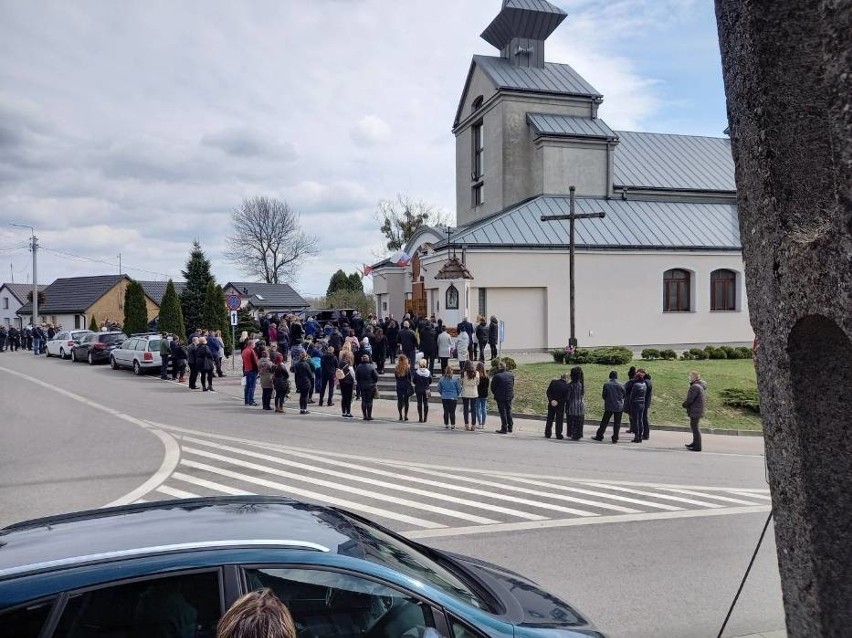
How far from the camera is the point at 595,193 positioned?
3422 centimetres

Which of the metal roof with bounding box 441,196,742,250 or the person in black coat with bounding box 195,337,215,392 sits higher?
the metal roof with bounding box 441,196,742,250

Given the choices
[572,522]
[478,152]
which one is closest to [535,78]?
[478,152]

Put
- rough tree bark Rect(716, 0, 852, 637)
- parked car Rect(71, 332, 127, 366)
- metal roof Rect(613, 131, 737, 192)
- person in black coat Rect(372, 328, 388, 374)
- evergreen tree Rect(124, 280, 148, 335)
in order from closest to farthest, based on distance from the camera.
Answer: rough tree bark Rect(716, 0, 852, 637) → person in black coat Rect(372, 328, 388, 374) → parked car Rect(71, 332, 127, 366) → metal roof Rect(613, 131, 737, 192) → evergreen tree Rect(124, 280, 148, 335)

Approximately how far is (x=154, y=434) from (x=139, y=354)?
1367 centimetres

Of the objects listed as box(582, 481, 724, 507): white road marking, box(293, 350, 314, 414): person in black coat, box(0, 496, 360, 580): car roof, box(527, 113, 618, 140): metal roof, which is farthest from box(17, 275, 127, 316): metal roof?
box(0, 496, 360, 580): car roof

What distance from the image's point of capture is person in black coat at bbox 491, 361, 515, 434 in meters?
15.6

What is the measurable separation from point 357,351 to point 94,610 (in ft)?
60.1

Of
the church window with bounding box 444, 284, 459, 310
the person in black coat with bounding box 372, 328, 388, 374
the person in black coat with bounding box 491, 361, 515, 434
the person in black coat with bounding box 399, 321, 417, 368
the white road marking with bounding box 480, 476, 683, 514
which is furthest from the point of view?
the church window with bounding box 444, 284, 459, 310

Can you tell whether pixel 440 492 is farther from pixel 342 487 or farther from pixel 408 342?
pixel 408 342

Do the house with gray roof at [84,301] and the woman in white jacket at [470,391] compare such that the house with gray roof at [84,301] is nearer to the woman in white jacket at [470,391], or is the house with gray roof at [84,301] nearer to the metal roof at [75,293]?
the metal roof at [75,293]

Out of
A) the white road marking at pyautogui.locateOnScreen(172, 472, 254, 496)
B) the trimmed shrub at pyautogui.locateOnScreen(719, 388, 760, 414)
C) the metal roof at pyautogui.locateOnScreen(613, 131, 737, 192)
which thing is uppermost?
the metal roof at pyautogui.locateOnScreen(613, 131, 737, 192)

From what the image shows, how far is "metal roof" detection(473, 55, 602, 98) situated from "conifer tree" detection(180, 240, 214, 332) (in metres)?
21.4

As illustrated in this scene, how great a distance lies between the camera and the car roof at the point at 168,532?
281cm

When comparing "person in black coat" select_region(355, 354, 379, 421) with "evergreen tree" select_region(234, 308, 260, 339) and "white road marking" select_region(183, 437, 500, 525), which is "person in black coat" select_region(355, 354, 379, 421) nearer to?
"white road marking" select_region(183, 437, 500, 525)
